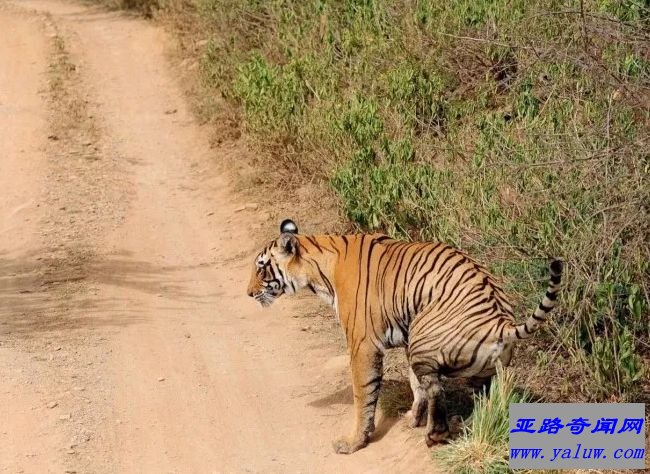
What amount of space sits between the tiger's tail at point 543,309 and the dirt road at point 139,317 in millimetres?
952

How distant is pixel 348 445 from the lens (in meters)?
6.49

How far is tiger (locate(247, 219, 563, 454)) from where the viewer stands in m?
5.93

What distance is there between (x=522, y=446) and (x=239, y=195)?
5.83m

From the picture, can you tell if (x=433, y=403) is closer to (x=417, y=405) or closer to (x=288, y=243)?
(x=417, y=405)

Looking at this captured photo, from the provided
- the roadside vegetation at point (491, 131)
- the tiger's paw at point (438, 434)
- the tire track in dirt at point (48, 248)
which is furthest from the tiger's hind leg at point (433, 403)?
the tire track in dirt at point (48, 248)

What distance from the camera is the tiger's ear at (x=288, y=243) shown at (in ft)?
22.2

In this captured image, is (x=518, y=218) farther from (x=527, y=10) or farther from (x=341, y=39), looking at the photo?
(x=341, y=39)

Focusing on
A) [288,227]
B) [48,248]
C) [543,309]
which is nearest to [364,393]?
[288,227]

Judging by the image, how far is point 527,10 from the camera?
10047 mm

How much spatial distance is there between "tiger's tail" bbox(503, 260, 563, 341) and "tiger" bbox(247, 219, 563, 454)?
0.01 m

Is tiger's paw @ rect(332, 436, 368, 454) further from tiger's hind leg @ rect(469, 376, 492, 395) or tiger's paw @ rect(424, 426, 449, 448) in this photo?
tiger's hind leg @ rect(469, 376, 492, 395)

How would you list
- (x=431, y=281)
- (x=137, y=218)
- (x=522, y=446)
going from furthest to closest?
(x=137, y=218)
(x=431, y=281)
(x=522, y=446)

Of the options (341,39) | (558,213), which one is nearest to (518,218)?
(558,213)

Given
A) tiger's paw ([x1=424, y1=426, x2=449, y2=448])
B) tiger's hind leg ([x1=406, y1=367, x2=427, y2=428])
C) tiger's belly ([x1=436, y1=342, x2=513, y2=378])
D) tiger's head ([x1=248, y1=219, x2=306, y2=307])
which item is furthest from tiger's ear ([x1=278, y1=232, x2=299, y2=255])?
tiger's paw ([x1=424, y1=426, x2=449, y2=448])
